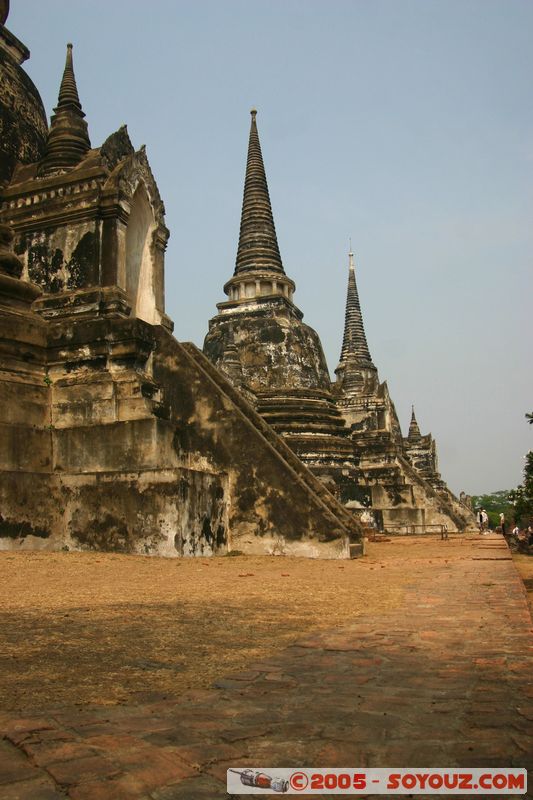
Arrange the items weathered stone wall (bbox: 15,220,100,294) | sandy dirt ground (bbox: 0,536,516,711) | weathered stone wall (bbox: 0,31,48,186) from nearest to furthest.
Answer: sandy dirt ground (bbox: 0,536,516,711) < weathered stone wall (bbox: 15,220,100,294) < weathered stone wall (bbox: 0,31,48,186)

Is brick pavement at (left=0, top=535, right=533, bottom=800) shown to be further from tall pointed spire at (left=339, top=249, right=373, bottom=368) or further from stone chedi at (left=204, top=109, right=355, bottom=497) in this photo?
tall pointed spire at (left=339, top=249, right=373, bottom=368)

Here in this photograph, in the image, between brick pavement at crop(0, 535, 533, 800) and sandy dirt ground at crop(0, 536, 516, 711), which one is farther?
sandy dirt ground at crop(0, 536, 516, 711)

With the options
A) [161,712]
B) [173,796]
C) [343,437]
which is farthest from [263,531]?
[343,437]

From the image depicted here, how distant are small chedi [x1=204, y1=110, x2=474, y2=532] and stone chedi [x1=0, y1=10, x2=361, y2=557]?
30.9ft

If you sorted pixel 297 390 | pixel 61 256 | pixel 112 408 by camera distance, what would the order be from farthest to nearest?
pixel 297 390 → pixel 61 256 → pixel 112 408

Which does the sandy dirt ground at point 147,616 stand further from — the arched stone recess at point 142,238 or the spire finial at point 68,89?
the spire finial at point 68,89

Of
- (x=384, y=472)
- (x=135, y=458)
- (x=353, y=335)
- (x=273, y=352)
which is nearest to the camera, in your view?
(x=135, y=458)

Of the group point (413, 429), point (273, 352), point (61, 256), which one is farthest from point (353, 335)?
point (61, 256)

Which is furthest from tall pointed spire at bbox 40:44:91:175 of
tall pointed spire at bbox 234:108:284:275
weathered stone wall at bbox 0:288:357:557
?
tall pointed spire at bbox 234:108:284:275

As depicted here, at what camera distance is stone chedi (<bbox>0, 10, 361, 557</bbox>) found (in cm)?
806

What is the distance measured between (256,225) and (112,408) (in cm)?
1923

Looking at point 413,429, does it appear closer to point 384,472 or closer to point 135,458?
point 384,472

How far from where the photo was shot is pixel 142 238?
1202 cm

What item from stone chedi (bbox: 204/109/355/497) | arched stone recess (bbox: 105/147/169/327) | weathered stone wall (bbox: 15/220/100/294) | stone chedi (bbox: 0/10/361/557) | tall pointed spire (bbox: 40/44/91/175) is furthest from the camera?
stone chedi (bbox: 204/109/355/497)
